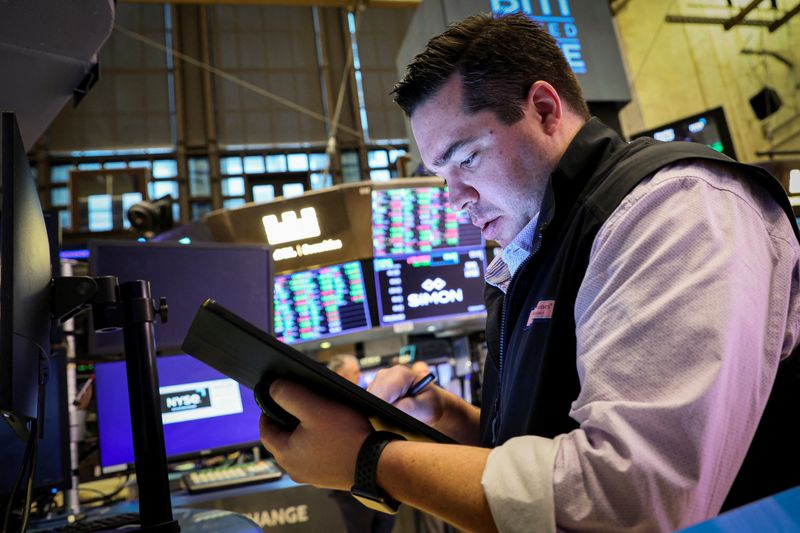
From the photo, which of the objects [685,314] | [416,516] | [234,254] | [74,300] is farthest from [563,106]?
[416,516]

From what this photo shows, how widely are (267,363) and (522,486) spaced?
364mm

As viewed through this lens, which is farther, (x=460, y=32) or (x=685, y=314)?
(x=460, y=32)

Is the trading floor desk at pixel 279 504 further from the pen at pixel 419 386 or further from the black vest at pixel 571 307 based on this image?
the black vest at pixel 571 307

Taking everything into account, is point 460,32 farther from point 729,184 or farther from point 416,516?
point 416,516

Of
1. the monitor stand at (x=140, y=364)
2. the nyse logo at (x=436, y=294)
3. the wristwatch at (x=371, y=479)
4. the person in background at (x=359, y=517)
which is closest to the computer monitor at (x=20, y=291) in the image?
the monitor stand at (x=140, y=364)

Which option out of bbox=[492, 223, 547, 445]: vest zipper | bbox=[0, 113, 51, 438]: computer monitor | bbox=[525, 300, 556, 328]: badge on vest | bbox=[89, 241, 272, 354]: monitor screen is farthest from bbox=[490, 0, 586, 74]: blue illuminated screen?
bbox=[0, 113, 51, 438]: computer monitor

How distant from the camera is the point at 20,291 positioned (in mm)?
874

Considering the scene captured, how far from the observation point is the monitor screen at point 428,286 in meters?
3.63

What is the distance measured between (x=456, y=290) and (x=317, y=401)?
2.88 metres

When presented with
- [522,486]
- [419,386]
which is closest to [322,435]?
[522,486]

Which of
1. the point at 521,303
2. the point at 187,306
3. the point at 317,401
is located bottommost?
the point at 317,401

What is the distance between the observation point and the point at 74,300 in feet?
3.47

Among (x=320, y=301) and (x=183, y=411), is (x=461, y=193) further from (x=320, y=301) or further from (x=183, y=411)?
(x=320, y=301)

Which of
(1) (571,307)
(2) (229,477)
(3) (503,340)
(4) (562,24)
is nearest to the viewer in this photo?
(1) (571,307)
